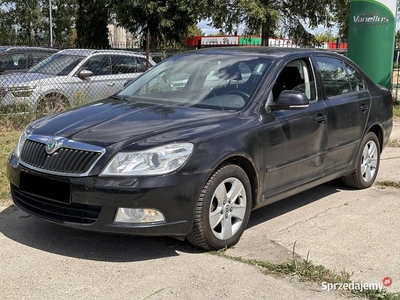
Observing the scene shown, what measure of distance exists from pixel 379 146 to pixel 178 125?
3.33 m

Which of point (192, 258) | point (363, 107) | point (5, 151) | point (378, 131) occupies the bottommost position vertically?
point (192, 258)

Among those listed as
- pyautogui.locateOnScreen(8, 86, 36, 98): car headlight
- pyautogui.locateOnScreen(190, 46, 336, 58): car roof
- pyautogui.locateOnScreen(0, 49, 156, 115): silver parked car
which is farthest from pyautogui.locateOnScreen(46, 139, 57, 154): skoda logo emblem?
pyautogui.locateOnScreen(8, 86, 36, 98): car headlight

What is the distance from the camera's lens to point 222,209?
4297 mm

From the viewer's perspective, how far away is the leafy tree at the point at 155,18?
2833 centimetres

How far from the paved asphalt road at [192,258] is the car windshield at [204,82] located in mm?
1248

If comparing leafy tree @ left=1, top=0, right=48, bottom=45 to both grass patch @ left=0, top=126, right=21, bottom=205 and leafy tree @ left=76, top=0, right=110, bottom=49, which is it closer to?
leafy tree @ left=76, top=0, right=110, bottom=49

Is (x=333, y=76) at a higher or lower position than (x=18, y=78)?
higher

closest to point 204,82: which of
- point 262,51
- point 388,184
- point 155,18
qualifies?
point 262,51

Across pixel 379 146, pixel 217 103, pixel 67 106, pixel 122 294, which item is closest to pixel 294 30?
pixel 67 106

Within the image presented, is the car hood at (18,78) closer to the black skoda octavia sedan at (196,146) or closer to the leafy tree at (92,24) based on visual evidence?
the black skoda octavia sedan at (196,146)

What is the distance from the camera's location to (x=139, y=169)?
153 inches

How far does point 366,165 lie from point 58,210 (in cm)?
383

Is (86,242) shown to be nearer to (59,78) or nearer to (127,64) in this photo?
(59,78)

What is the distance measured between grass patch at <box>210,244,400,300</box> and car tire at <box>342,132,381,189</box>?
234 centimetres
